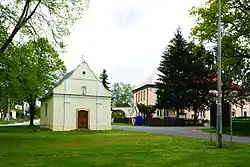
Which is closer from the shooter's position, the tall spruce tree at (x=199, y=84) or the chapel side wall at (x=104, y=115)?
the chapel side wall at (x=104, y=115)

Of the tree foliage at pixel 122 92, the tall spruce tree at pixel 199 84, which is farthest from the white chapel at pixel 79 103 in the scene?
the tree foliage at pixel 122 92

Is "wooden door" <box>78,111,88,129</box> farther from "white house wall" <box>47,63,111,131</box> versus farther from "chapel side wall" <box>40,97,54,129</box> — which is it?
"chapel side wall" <box>40,97,54,129</box>

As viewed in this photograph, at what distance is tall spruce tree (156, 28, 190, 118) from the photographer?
203ft

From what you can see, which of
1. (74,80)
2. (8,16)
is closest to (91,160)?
(8,16)

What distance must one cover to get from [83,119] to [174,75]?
63.8 ft

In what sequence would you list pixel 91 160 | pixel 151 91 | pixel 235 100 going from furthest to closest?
pixel 151 91, pixel 235 100, pixel 91 160

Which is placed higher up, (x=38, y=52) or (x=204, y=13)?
(x=204, y=13)

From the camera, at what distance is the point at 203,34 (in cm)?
3553

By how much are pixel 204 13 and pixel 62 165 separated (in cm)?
2516

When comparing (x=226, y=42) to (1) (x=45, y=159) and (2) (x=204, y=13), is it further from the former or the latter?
(1) (x=45, y=159)

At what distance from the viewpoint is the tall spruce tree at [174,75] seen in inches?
2441

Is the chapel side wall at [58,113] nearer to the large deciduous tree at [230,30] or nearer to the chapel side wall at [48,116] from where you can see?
the chapel side wall at [48,116]

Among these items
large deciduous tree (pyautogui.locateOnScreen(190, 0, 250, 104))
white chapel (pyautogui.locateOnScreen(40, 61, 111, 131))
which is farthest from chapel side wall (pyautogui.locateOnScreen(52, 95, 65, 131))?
large deciduous tree (pyautogui.locateOnScreen(190, 0, 250, 104))

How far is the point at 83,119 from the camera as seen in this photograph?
163 ft
